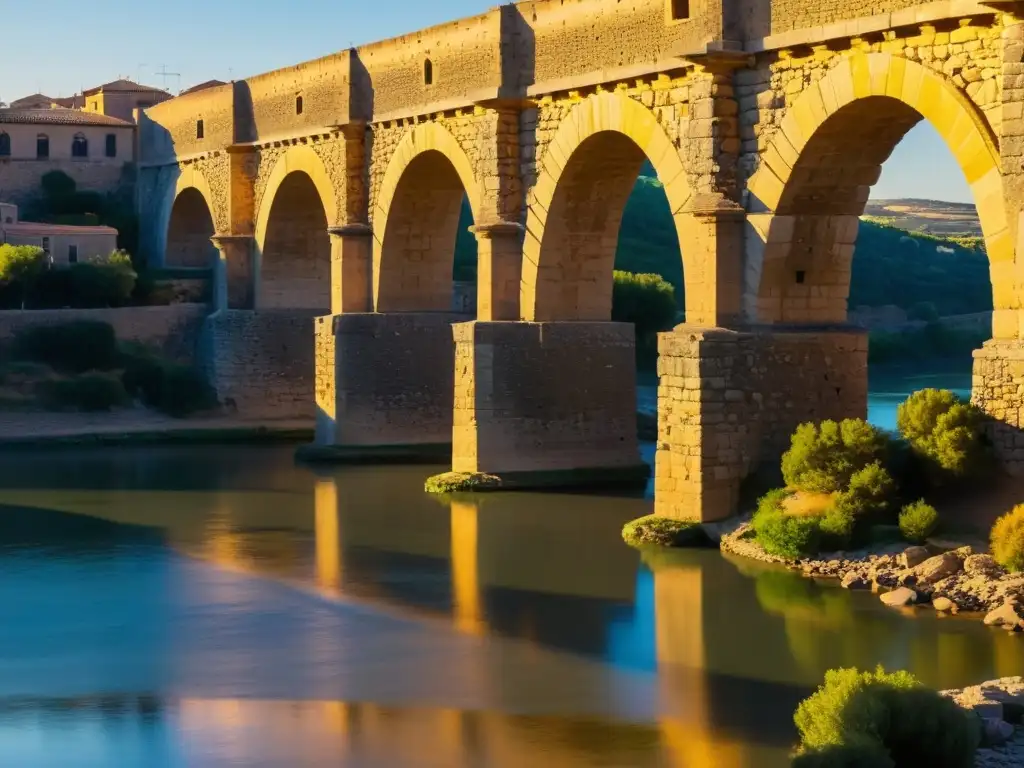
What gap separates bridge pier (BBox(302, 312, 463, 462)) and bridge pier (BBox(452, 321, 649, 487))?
A: 373cm

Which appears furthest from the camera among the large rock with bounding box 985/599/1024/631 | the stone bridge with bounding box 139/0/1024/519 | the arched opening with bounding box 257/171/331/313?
the arched opening with bounding box 257/171/331/313

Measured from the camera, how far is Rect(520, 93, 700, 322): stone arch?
20.5 m

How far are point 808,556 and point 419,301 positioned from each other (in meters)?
11.5

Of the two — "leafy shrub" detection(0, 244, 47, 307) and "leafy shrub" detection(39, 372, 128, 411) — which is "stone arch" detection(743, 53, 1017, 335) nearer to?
"leafy shrub" detection(39, 372, 128, 411)

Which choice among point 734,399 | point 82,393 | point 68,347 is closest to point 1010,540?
point 734,399

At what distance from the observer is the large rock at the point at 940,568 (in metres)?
14.6

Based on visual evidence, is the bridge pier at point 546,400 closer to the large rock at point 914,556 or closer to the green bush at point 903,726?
the large rock at point 914,556

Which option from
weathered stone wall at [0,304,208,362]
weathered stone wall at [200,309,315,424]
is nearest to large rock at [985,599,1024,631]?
weathered stone wall at [200,309,315,424]

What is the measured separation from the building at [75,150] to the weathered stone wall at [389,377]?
60.9 feet

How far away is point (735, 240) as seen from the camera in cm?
1773

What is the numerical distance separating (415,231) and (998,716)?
16.6m

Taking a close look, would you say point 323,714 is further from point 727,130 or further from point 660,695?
point 727,130

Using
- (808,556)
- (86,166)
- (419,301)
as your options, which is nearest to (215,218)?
(419,301)

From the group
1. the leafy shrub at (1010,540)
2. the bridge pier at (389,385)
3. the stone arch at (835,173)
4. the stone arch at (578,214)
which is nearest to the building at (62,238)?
the bridge pier at (389,385)
